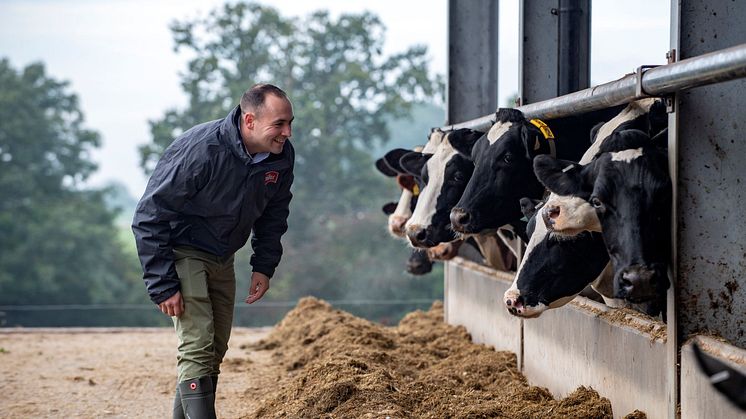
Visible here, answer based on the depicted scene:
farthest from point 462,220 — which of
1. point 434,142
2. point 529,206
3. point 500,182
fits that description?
point 434,142

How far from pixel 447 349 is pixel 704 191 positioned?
12.9 feet

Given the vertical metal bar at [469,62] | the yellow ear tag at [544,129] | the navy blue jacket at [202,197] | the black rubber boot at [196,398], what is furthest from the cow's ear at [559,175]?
the vertical metal bar at [469,62]

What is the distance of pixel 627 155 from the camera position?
3.94m

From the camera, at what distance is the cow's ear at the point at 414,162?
7039mm

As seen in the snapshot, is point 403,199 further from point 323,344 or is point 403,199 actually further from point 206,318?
point 206,318

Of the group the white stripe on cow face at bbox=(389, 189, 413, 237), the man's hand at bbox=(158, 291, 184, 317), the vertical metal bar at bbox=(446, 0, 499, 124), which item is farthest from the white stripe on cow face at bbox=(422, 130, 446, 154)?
the man's hand at bbox=(158, 291, 184, 317)

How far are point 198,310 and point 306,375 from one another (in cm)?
135

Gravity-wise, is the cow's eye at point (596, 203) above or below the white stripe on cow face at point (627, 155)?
below

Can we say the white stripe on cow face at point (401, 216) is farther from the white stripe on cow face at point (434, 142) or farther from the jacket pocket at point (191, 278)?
the jacket pocket at point (191, 278)

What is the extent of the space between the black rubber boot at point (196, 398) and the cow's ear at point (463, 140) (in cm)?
221

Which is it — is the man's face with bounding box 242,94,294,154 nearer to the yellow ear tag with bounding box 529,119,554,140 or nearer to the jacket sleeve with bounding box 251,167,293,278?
the jacket sleeve with bounding box 251,167,293,278

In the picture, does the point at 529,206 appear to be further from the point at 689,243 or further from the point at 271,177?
the point at 271,177

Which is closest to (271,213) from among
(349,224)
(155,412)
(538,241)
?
(538,241)

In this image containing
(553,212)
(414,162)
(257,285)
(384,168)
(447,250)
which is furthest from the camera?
(384,168)
